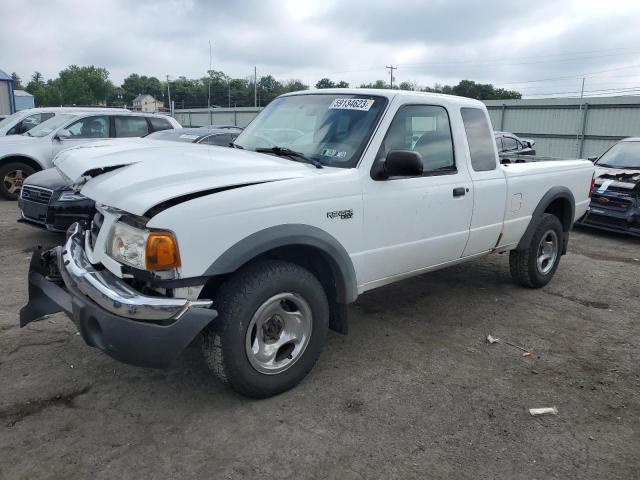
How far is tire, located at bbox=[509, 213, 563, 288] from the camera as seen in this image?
5559 millimetres

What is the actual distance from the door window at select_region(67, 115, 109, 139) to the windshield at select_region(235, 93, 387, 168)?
6902 millimetres

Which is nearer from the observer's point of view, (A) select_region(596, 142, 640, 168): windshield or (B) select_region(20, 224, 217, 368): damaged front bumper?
(B) select_region(20, 224, 217, 368): damaged front bumper

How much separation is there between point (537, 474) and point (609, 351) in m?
2.02

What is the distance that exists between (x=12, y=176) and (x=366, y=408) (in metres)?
9.75

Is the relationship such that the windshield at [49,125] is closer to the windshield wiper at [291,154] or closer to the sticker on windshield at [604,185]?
the windshield wiper at [291,154]

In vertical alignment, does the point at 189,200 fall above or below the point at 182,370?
above

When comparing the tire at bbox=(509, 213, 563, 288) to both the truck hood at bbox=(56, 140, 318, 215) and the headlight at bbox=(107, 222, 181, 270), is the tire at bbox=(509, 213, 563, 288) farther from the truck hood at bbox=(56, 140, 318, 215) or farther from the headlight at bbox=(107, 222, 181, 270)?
the headlight at bbox=(107, 222, 181, 270)

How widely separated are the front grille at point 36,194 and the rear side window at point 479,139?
199 inches

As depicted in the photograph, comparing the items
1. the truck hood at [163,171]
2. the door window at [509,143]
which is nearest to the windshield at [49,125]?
the truck hood at [163,171]

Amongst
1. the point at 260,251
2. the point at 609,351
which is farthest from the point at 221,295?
the point at 609,351

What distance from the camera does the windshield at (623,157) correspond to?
366 inches

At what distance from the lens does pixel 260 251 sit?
3.05 m

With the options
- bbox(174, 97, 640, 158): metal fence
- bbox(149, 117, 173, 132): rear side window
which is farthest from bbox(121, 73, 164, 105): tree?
bbox(149, 117, 173, 132): rear side window

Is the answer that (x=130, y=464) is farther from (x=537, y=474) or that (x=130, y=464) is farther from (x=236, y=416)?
(x=537, y=474)
